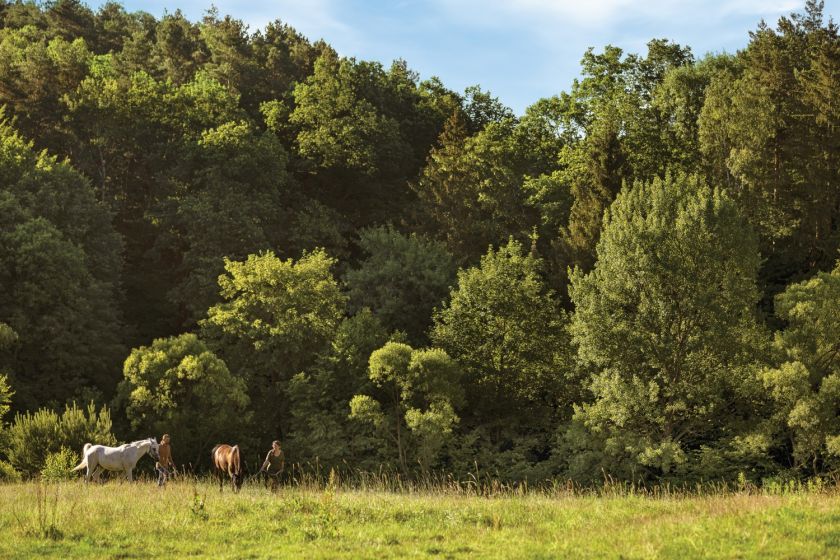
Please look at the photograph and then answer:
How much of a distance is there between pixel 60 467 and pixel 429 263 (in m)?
33.0

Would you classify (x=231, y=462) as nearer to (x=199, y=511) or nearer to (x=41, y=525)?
(x=199, y=511)

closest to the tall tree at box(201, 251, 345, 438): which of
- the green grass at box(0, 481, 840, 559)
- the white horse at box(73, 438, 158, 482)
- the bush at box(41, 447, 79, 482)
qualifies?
the bush at box(41, 447, 79, 482)

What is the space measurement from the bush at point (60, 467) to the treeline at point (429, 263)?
2.50 meters

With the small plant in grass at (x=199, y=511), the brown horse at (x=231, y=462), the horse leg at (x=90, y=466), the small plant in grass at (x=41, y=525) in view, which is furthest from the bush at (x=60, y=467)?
the small plant in grass at (x=199, y=511)

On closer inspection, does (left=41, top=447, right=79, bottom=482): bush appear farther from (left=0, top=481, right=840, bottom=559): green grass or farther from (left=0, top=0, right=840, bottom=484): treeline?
(left=0, top=481, right=840, bottom=559): green grass

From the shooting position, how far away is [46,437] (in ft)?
99.7

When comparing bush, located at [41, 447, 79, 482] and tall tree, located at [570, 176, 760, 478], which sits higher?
tall tree, located at [570, 176, 760, 478]

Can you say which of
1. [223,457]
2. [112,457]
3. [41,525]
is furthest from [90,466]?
[41,525]

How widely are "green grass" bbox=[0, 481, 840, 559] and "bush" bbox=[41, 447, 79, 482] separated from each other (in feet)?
19.0

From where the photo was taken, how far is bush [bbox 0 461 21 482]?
90.1 feet

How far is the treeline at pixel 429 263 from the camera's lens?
4231 cm

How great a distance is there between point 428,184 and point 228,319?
76.7 feet

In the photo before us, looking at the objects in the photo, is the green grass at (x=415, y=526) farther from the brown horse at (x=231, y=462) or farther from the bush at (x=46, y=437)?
the bush at (x=46, y=437)

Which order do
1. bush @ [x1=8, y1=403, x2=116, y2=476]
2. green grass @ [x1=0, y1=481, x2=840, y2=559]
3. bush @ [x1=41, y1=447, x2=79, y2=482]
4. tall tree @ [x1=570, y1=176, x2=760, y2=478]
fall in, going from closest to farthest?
green grass @ [x1=0, y1=481, x2=840, y2=559]
bush @ [x1=41, y1=447, x2=79, y2=482]
bush @ [x1=8, y1=403, x2=116, y2=476]
tall tree @ [x1=570, y1=176, x2=760, y2=478]
